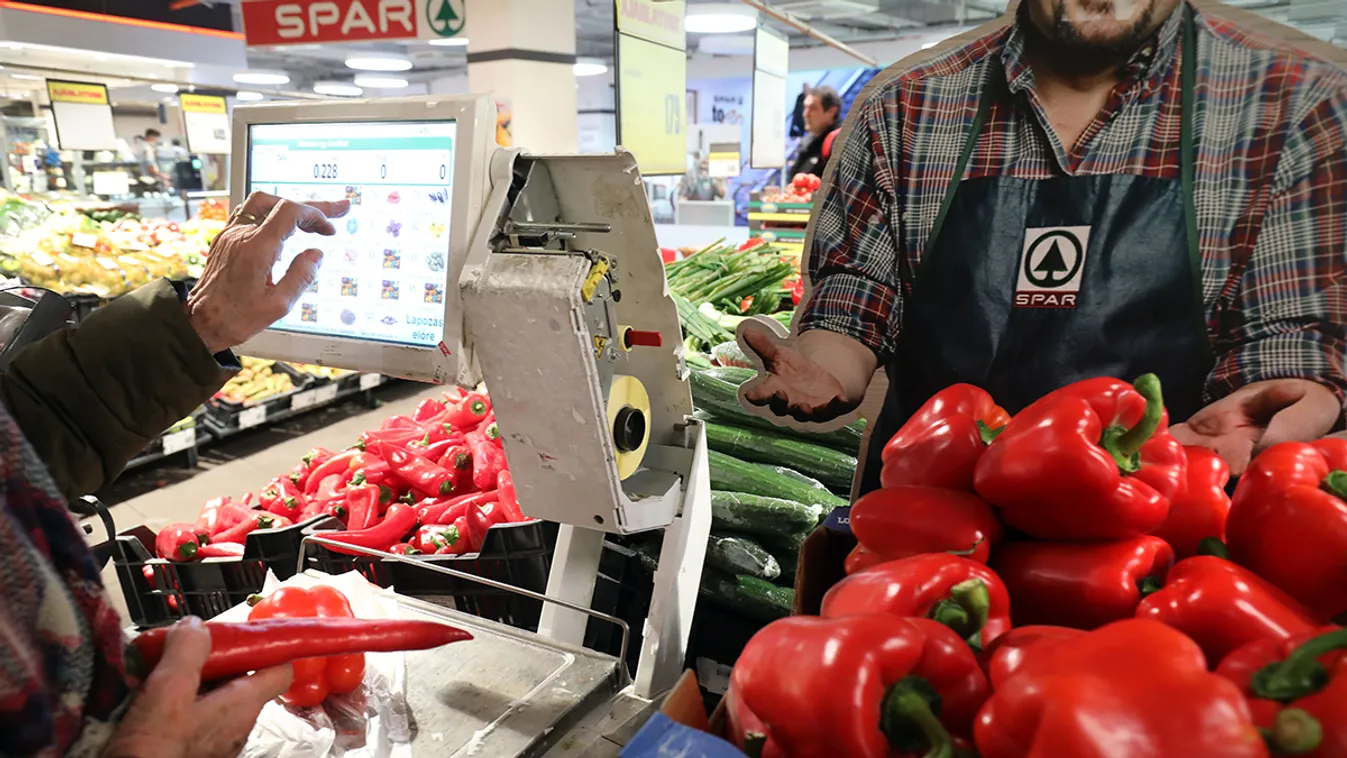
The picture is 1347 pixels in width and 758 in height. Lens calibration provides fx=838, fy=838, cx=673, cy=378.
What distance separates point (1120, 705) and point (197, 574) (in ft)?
8.45

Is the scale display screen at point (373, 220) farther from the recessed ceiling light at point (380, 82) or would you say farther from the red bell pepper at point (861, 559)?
the recessed ceiling light at point (380, 82)

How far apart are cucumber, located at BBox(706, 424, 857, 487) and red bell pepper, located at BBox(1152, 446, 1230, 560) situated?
1165 mm

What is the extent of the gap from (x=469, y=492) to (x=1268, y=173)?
7.66ft

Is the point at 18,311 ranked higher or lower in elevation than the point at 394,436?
higher

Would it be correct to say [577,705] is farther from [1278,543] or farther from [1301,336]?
[1301,336]

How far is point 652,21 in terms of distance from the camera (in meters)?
3.54

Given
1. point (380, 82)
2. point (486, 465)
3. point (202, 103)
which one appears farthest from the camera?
point (380, 82)

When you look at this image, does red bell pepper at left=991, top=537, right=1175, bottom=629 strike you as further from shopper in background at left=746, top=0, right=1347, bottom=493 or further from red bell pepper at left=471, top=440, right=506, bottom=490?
red bell pepper at left=471, top=440, right=506, bottom=490

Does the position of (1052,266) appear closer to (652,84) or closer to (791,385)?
(791,385)

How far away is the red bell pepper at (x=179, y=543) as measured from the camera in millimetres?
2502

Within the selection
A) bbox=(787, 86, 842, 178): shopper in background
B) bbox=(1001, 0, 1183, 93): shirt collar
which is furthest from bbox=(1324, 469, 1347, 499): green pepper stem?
bbox=(787, 86, 842, 178): shopper in background

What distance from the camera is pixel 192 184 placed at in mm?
14719

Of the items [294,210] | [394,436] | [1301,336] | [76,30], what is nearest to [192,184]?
[76,30]

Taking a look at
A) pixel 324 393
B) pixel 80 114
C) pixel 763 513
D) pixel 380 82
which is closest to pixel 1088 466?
pixel 763 513
